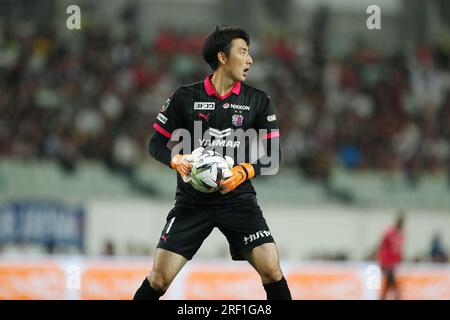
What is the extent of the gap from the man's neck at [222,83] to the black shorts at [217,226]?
31.4 inches

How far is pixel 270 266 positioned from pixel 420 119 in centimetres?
1341

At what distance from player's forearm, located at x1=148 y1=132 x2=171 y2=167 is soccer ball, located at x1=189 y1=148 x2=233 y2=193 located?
0.36m

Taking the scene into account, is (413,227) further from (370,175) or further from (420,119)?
(420,119)

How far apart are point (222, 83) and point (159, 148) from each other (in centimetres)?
62

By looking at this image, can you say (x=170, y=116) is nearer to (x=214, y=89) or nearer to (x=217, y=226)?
(x=214, y=89)

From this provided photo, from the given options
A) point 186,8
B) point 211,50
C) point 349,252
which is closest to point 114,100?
point 186,8

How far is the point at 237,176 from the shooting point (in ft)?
20.0

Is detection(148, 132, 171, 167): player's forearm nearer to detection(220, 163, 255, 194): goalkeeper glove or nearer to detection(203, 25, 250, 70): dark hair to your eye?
detection(220, 163, 255, 194): goalkeeper glove

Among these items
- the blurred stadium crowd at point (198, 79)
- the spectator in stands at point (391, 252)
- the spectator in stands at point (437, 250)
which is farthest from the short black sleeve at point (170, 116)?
the spectator in stands at point (437, 250)

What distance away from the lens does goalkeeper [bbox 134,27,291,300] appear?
20.1ft

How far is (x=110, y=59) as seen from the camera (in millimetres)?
18375

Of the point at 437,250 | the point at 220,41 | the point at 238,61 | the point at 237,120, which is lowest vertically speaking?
the point at 437,250

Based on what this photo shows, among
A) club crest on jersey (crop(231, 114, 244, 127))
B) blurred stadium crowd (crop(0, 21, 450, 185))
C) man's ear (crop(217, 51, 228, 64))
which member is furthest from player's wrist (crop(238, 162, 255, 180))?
blurred stadium crowd (crop(0, 21, 450, 185))

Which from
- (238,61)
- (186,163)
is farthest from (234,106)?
(186,163)
